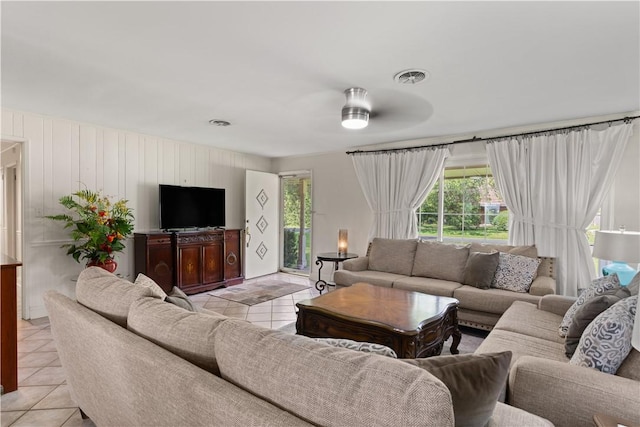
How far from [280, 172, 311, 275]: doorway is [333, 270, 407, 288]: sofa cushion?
2.01 metres

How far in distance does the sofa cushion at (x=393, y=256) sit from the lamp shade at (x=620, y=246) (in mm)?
1865

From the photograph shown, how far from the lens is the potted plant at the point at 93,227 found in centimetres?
355

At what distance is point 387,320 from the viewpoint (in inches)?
88.9

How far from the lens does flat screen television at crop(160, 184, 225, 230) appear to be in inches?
178

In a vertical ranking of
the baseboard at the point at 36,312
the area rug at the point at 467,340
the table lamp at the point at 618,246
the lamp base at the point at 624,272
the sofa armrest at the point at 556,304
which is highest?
the table lamp at the point at 618,246

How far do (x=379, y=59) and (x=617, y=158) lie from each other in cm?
284

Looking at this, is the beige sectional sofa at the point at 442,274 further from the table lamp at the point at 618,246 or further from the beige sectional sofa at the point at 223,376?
the beige sectional sofa at the point at 223,376

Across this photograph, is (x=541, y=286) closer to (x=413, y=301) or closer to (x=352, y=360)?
(x=413, y=301)

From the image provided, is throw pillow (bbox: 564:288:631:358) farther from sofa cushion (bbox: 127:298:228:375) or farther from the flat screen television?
the flat screen television

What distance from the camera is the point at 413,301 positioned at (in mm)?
2732

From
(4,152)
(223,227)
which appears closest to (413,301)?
(223,227)

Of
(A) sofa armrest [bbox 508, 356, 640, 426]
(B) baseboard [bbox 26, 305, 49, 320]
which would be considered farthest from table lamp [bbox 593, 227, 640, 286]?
(B) baseboard [bbox 26, 305, 49, 320]

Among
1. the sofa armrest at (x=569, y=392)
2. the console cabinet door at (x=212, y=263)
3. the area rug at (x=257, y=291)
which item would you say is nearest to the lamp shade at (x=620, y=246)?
the sofa armrest at (x=569, y=392)

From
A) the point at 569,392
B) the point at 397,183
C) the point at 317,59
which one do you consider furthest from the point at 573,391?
the point at 397,183
